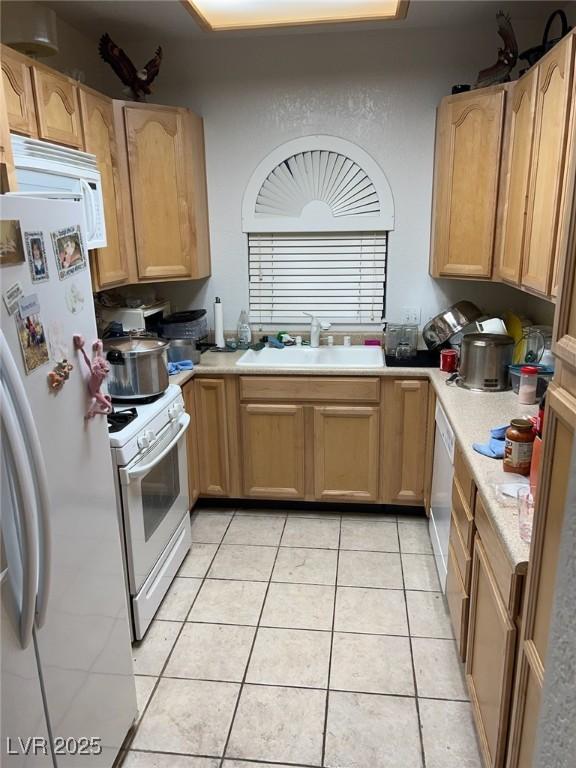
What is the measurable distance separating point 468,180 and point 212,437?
1.94 meters

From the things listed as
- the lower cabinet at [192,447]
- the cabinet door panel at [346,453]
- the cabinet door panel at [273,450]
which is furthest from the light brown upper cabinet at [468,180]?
the lower cabinet at [192,447]

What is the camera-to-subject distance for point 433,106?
3080mm

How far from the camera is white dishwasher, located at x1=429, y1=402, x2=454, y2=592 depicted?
7.55 feet

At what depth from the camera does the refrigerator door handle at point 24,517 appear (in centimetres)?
106

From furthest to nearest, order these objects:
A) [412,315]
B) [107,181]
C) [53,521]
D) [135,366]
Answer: [412,315]
[107,181]
[135,366]
[53,521]

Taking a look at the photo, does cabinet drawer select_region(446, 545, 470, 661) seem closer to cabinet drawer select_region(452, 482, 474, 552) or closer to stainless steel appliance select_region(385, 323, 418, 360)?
cabinet drawer select_region(452, 482, 474, 552)

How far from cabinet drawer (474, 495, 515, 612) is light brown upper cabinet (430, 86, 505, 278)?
60.9 inches

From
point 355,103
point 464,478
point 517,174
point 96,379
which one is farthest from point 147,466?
point 355,103

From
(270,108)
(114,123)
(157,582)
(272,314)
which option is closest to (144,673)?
(157,582)

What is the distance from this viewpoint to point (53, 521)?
131 cm

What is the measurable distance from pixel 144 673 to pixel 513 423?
5.30 feet

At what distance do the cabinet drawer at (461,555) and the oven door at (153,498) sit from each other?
3.94ft

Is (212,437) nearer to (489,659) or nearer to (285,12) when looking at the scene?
(489,659)

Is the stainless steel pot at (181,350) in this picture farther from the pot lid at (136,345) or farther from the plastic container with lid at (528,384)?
the plastic container with lid at (528,384)
